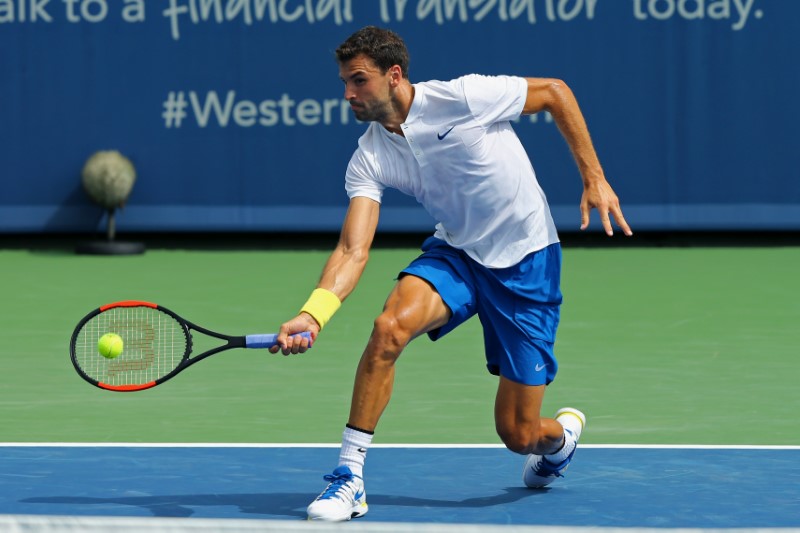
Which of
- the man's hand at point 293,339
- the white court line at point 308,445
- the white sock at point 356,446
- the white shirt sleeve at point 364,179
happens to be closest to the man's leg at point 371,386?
the white sock at point 356,446

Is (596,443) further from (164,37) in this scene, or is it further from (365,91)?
(164,37)

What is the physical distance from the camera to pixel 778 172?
502 inches

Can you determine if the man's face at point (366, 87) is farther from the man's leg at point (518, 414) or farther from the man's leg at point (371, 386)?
the man's leg at point (518, 414)

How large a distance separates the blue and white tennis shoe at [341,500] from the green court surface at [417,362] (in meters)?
1.27

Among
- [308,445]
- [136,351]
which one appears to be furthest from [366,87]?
[308,445]

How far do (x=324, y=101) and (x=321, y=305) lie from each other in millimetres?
8302

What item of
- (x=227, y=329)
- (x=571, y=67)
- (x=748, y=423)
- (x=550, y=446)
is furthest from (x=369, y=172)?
(x=571, y=67)

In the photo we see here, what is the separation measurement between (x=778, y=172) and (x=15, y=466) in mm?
8532

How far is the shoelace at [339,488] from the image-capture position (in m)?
4.67

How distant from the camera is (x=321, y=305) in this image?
4684 mm

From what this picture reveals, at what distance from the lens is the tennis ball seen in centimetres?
493

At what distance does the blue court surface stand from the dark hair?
4.50 ft

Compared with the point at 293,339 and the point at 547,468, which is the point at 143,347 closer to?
the point at 293,339

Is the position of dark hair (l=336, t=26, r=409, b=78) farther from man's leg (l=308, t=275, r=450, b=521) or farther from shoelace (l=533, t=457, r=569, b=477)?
shoelace (l=533, t=457, r=569, b=477)
